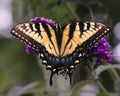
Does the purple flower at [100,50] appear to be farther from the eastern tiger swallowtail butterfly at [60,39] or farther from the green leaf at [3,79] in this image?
the green leaf at [3,79]

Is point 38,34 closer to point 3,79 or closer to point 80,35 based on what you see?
point 80,35

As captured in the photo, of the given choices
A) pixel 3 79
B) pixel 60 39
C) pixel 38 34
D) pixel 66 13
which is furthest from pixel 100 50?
pixel 3 79

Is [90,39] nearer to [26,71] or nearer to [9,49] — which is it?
[26,71]

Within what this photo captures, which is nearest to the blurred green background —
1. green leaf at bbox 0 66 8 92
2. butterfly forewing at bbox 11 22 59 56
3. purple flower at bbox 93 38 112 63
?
green leaf at bbox 0 66 8 92

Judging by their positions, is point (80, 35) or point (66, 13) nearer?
point (80, 35)

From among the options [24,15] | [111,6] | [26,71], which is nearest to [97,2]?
[111,6]

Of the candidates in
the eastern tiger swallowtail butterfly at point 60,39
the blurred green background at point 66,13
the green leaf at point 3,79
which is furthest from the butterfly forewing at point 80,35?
the green leaf at point 3,79

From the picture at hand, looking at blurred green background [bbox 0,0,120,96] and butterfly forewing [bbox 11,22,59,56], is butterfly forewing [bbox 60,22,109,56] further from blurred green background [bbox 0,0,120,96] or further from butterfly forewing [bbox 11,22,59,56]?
blurred green background [bbox 0,0,120,96]
